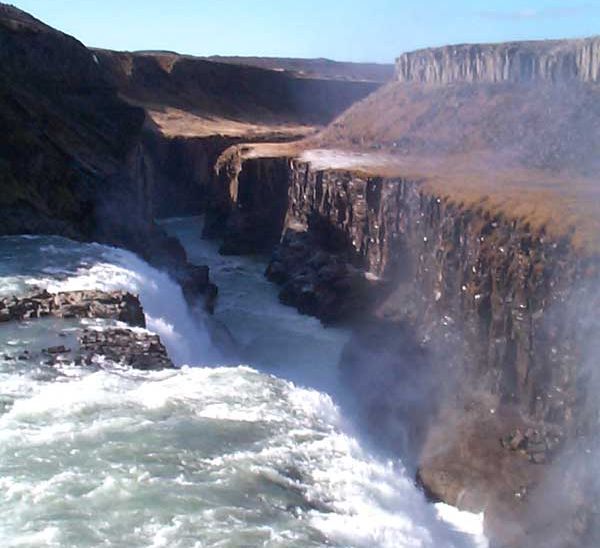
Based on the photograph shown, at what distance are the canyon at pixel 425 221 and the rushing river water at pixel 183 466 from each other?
3613 mm

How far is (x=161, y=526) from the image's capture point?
11.9 meters

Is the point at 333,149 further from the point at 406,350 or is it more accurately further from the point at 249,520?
the point at 249,520

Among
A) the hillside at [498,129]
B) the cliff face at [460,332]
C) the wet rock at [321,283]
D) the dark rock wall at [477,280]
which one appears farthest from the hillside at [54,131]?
the hillside at [498,129]

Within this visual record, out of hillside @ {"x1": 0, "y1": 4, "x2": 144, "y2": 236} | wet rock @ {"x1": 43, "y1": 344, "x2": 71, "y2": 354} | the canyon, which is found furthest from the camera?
hillside @ {"x1": 0, "y1": 4, "x2": 144, "y2": 236}

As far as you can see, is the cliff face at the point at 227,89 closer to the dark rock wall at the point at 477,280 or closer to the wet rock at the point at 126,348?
the dark rock wall at the point at 477,280

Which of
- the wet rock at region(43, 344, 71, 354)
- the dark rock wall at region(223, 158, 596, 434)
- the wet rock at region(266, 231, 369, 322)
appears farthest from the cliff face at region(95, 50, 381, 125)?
the wet rock at region(43, 344, 71, 354)

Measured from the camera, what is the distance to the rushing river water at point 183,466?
12008 millimetres

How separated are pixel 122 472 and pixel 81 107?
1121 inches

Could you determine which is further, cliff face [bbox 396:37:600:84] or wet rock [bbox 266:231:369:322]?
cliff face [bbox 396:37:600:84]

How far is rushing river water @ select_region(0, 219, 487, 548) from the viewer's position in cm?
1201

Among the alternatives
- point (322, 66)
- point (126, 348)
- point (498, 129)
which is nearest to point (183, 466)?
point (126, 348)

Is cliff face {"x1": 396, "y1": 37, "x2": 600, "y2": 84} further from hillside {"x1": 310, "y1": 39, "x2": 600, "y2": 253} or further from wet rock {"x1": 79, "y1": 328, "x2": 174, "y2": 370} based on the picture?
wet rock {"x1": 79, "y1": 328, "x2": 174, "y2": 370}

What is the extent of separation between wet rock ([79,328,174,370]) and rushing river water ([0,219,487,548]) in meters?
0.40

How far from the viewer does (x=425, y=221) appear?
33375mm
